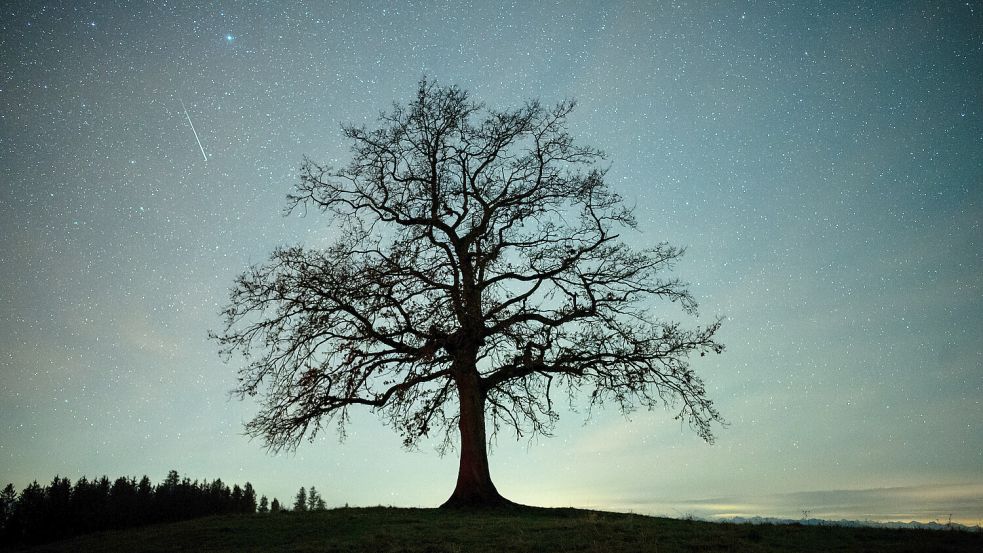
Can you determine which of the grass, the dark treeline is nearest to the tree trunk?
the grass

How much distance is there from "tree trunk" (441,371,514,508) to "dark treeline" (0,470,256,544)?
101 feet

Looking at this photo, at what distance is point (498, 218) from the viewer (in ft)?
69.5

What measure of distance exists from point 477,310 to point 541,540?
7990 mm

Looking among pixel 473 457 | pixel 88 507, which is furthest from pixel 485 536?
pixel 88 507

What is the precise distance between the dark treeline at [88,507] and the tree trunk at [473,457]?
30927 mm

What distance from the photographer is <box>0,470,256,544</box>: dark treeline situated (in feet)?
139

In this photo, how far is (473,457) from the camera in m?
18.7

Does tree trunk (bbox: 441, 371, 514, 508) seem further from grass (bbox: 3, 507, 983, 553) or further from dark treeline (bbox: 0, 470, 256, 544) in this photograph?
dark treeline (bbox: 0, 470, 256, 544)

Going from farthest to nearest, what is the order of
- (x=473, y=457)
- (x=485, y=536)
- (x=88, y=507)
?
1. (x=88, y=507)
2. (x=473, y=457)
3. (x=485, y=536)

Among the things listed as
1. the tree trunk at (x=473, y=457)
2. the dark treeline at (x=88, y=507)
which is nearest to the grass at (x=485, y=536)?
the tree trunk at (x=473, y=457)

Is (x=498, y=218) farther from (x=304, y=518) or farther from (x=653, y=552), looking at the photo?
(x=653, y=552)

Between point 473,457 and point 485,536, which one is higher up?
point 473,457

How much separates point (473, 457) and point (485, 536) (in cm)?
649

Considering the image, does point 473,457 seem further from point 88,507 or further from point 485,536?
point 88,507
